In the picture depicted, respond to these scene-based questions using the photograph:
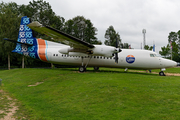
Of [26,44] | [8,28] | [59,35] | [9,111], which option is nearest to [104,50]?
[59,35]

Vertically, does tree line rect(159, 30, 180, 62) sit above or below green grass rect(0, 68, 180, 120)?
above

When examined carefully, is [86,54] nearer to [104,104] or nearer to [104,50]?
[104,50]

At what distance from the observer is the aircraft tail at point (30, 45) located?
20.3 meters

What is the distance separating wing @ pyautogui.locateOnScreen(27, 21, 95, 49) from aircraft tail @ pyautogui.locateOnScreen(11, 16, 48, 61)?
5.58 m

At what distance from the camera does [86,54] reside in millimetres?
17688

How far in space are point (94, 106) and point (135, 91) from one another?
9.56 feet

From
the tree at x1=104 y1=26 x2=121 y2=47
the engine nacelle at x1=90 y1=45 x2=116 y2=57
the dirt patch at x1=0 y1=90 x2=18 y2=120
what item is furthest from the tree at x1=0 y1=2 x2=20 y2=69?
the tree at x1=104 y1=26 x2=121 y2=47

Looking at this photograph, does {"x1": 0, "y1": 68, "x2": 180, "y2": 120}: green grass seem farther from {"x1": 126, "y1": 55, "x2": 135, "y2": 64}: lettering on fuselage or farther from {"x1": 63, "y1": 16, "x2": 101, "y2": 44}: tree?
{"x1": 63, "y1": 16, "x2": 101, "y2": 44}: tree

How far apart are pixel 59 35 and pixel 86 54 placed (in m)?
4.52

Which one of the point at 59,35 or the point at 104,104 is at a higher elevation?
the point at 59,35

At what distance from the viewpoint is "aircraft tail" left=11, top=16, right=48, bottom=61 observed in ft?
66.7

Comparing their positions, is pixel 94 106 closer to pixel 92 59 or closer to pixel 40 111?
pixel 40 111

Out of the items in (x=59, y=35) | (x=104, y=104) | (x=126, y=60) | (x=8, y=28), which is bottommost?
(x=104, y=104)

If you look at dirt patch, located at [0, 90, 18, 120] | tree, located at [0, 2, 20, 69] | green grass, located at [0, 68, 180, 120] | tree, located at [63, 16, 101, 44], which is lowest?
dirt patch, located at [0, 90, 18, 120]
